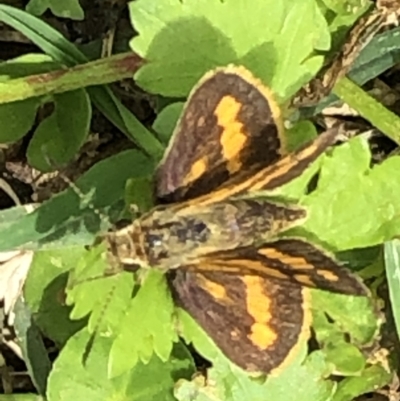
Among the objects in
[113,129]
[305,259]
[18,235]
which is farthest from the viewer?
[113,129]

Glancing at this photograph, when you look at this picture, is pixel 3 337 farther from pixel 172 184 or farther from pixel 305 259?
pixel 305 259

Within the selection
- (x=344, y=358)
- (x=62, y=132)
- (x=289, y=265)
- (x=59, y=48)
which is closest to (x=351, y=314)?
(x=344, y=358)

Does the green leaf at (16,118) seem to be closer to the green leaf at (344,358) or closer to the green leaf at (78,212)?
the green leaf at (78,212)

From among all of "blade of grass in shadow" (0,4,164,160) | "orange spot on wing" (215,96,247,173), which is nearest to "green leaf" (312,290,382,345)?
"orange spot on wing" (215,96,247,173)

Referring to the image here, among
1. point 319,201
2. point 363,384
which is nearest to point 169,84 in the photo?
point 319,201

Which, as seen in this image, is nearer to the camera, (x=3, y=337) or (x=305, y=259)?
(x=305, y=259)

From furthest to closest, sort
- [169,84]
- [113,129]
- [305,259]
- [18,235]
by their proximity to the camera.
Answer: [113,129] < [18,235] < [169,84] < [305,259]

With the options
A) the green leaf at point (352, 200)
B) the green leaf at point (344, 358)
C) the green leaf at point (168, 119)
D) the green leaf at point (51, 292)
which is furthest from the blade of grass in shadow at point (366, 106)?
the green leaf at point (51, 292)
